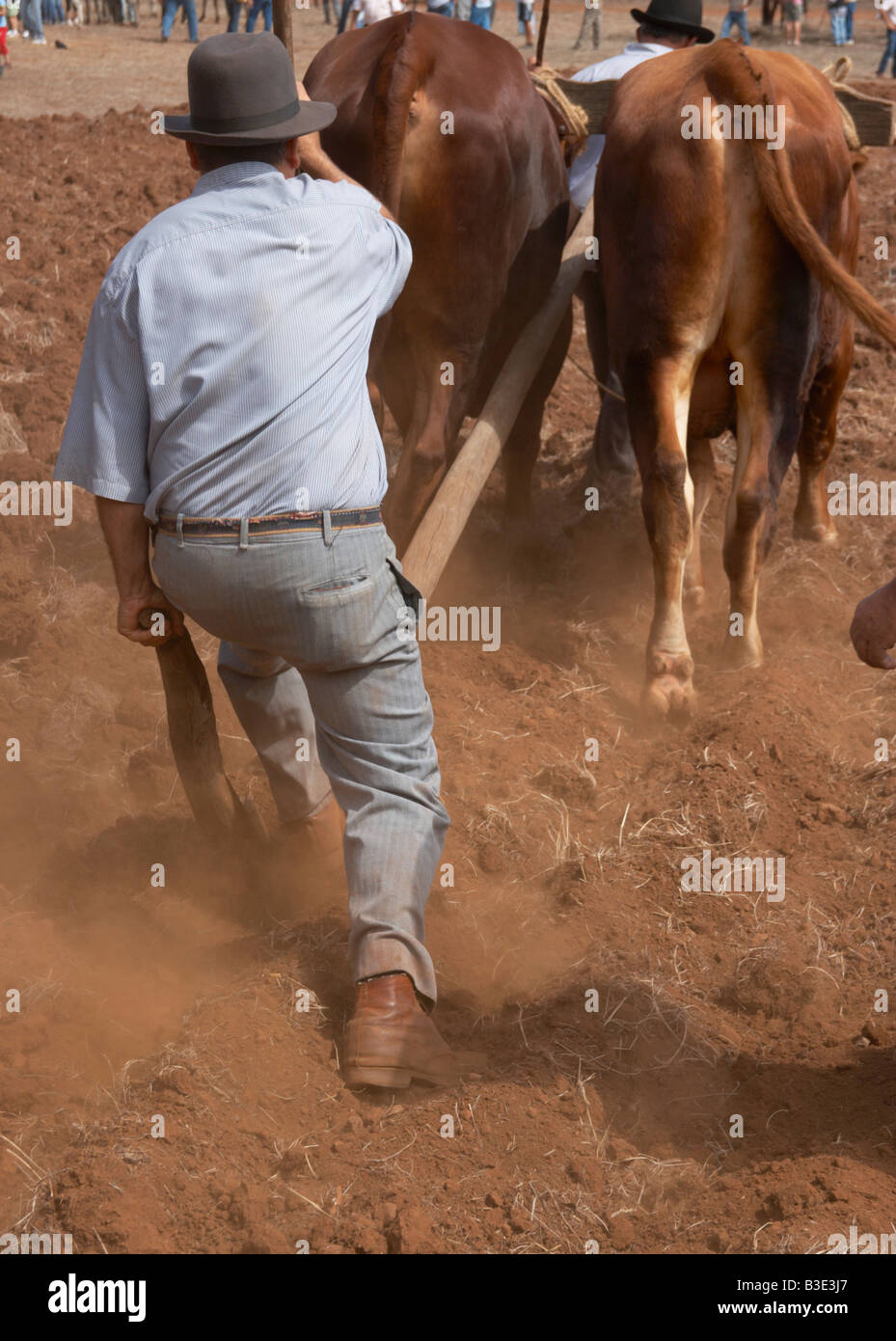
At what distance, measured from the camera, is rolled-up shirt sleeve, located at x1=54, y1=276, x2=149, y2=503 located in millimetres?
2873

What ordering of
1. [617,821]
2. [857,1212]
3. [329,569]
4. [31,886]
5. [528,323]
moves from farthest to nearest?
[528,323]
[617,821]
[31,886]
[329,569]
[857,1212]

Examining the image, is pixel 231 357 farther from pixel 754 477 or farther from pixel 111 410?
pixel 754 477

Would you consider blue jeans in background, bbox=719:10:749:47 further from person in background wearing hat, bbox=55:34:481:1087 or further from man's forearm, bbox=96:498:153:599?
man's forearm, bbox=96:498:153:599

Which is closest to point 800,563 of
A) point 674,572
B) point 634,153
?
point 674,572

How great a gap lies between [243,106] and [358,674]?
4.28 ft

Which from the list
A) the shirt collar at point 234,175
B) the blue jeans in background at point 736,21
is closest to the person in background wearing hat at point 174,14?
the blue jeans in background at point 736,21

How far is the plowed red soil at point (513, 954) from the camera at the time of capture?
8.99ft

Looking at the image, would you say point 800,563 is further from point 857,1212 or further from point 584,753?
point 857,1212

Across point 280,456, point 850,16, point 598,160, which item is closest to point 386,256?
point 280,456

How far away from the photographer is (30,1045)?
10.6 feet

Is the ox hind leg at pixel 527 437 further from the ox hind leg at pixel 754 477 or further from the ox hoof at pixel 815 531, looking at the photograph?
the ox hind leg at pixel 754 477

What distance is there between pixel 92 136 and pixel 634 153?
27.6 ft

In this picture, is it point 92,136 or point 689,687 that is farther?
point 92,136

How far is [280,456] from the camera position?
115 inches
